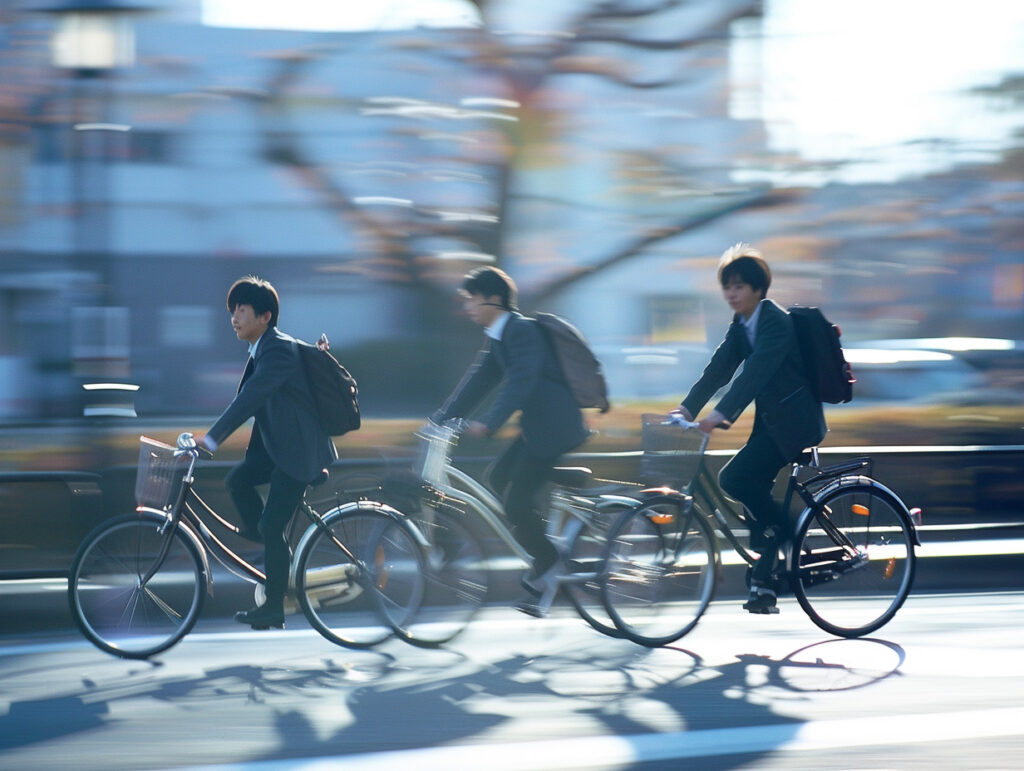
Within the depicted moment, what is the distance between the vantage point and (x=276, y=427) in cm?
528

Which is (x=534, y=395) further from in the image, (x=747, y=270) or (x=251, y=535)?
(x=251, y=535)

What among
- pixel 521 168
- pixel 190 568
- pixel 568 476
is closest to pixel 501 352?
pixel 568 476

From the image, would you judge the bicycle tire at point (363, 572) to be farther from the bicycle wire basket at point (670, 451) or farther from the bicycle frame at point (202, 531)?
the bicycle wire basket at point (670, 451)

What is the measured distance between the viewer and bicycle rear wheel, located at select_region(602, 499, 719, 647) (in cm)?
552

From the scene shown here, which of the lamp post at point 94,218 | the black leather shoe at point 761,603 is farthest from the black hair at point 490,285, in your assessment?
the lamp post at point 94,218

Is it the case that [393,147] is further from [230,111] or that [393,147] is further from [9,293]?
[9,293]

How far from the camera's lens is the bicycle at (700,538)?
18.0ft

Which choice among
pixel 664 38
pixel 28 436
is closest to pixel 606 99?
pixel 664 38

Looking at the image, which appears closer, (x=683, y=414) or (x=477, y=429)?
(x=477, y=429)

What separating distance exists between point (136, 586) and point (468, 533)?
58.3 inches

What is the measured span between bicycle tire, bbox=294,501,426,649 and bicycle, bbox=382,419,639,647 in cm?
7

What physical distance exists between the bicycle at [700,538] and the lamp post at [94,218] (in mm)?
3587

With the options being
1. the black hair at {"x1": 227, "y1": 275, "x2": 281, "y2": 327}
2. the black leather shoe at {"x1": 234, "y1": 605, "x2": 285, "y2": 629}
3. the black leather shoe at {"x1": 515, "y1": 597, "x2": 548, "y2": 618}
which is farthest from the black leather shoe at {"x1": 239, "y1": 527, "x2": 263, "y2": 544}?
the black leather shoe at {"x1": 515, "y1": 597, "x2": 548, "y2": 618}

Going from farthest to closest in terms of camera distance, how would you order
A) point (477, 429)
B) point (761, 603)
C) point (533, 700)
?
1. point (761, 603)
2. point (477, 429)
3. point (533, 700)
